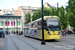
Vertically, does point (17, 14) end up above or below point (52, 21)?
above

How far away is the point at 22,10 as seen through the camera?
102 m

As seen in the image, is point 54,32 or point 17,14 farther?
point 17,14

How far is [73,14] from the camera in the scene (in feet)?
162

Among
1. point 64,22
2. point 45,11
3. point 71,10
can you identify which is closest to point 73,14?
point 71,10

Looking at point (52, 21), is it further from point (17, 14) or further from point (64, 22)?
point (17, 14)

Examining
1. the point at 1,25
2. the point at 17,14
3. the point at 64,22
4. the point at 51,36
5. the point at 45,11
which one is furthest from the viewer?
the point at 17,14

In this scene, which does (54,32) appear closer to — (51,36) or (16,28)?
(51,36)

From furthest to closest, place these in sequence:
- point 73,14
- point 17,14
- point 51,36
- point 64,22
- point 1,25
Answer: point 17,14 → point 1,25 → point 64,22 → point 73,14 → point 51,36

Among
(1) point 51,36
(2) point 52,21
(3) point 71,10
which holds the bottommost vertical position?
(1) point 51,36

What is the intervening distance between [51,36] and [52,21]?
A: 6.52 feet

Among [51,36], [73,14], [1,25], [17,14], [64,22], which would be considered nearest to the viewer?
[51,36]

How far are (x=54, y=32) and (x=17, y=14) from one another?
86114 mm

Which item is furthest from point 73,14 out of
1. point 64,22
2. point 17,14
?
point 17,14

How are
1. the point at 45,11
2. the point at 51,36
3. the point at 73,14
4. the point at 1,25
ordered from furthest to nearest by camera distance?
the point at 1,25, the point at 45,11, the point at 73,14, the point at 51,36
